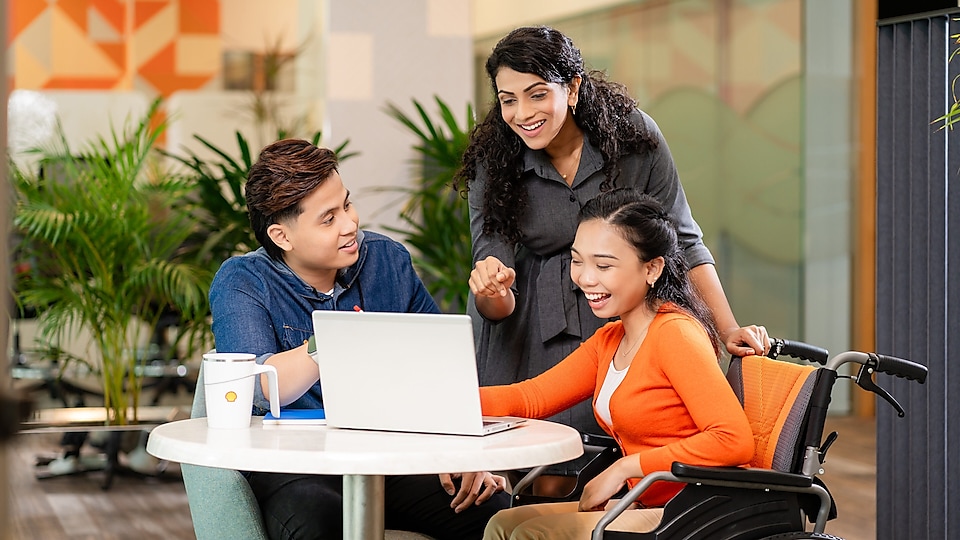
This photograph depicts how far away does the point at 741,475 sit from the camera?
1733mm

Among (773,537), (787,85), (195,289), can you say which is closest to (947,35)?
(773,537)

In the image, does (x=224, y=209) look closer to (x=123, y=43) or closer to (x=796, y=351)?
(x=796, y=351)

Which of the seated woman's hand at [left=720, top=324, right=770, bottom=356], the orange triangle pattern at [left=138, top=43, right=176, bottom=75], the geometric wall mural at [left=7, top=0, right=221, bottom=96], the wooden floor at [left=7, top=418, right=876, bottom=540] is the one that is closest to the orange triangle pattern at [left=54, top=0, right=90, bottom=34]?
the geometric wall mural at [left=7, top=0, right=221, bottom=96]

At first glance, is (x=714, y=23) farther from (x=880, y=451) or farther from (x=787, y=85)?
(x=880, y=451)

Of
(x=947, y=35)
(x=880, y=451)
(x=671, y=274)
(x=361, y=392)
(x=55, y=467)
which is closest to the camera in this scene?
(x=361, y=392)

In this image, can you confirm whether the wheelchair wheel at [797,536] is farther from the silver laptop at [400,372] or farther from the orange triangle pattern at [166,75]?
the orange triangle pattern at [166,75]

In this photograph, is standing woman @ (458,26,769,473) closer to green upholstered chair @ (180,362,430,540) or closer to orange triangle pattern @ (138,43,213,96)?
green upholstered chair @ (180,362,430,540)

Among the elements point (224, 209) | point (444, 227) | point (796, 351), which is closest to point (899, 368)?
point (796, 351)

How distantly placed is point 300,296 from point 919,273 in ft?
5.45

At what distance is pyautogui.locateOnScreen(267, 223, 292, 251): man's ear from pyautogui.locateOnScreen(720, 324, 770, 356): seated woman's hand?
2.73 feet

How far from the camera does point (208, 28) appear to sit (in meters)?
8.35

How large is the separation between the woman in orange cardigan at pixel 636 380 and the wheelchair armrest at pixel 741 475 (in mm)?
51

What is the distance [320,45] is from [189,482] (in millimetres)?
3412

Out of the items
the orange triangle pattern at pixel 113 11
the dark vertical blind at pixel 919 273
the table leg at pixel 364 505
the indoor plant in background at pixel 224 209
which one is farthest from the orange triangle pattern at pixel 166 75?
the table leg at pixel 364 505
